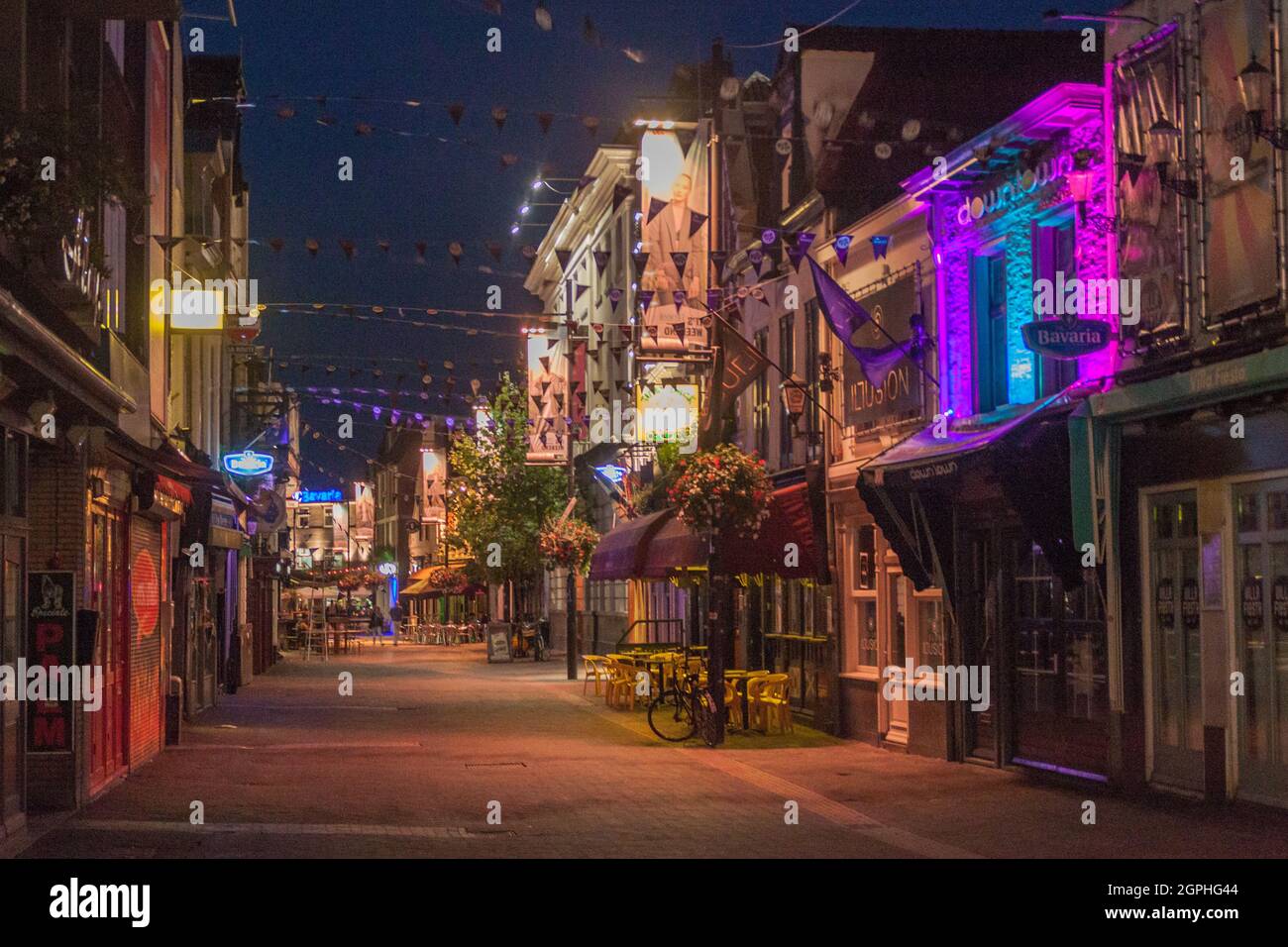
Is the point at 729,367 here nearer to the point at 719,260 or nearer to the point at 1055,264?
the point at 719,260

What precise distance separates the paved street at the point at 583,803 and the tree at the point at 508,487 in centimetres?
2667

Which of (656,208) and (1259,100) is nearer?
(1259,100)

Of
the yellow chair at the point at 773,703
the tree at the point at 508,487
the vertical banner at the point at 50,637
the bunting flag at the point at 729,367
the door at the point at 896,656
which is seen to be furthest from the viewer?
the tree at the point at 508,487

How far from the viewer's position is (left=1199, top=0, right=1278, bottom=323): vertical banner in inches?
526

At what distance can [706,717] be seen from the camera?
21953 mm

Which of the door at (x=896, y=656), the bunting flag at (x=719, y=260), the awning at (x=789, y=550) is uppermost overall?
the bunting flag at (x=719, y=260)

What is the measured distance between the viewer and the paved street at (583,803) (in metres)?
12.7

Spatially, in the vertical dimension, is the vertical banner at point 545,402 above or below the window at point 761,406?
above

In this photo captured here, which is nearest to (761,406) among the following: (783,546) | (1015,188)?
(783,546)

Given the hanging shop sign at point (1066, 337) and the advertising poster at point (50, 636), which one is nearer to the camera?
the advertising poster at point (50, 636)

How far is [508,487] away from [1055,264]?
118 feet

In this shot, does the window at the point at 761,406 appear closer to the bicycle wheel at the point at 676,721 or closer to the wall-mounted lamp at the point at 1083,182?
the bicycle wheel at the point at 676,721

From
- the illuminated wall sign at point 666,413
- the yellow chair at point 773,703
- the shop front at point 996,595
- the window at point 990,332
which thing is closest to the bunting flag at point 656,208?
the illuminated wall sign at point 666,413

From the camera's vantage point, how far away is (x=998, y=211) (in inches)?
707
